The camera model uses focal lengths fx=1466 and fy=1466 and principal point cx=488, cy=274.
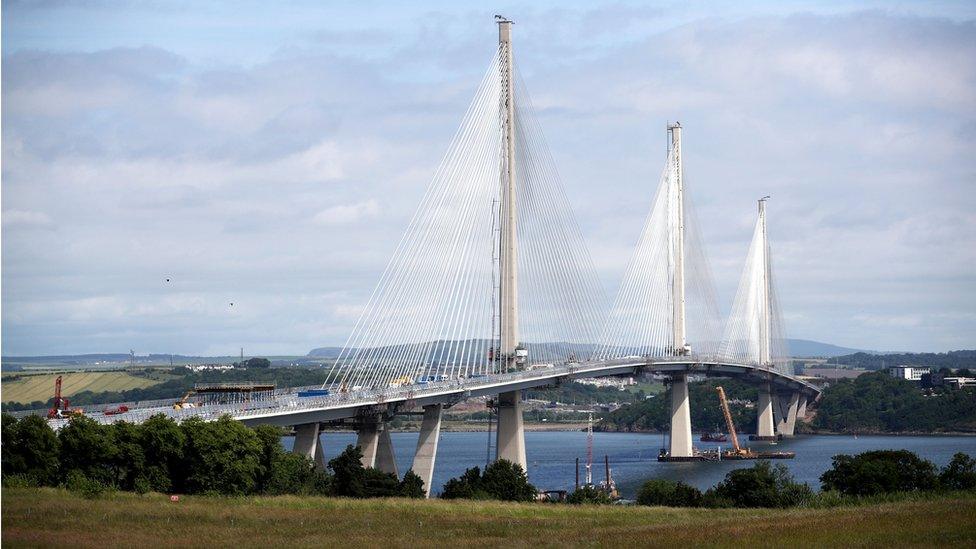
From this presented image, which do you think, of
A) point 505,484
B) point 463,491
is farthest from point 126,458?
point 505,484

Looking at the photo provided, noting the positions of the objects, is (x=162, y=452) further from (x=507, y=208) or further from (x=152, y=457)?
(x=507, y=208)

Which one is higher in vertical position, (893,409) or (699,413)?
(893,409)

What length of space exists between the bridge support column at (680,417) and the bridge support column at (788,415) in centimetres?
4549

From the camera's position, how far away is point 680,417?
114438mm

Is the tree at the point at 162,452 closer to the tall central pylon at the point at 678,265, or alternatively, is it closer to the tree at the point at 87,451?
the tree at the point at 87,451

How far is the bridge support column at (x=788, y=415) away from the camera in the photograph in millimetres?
157500

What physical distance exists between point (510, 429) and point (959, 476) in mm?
26118

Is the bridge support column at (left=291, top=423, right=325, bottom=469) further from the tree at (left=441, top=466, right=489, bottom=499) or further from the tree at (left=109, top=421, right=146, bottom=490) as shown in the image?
the tree at (left=109, top=421, right=146, bottom=490)

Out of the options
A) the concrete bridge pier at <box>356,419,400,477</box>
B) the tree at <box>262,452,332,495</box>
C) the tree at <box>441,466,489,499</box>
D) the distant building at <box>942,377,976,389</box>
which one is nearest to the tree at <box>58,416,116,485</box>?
the tree at <box>262,452,332,495</box>

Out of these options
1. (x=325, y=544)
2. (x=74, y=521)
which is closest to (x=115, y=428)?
(x=74, y=521)

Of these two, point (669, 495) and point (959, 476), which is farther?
point (669, 495)

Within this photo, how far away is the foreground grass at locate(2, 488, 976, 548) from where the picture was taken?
40125 millimetres

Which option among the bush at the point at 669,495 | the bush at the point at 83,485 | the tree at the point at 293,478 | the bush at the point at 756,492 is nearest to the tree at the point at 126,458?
the bush at the point at 83,485

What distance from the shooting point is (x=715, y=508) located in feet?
186
